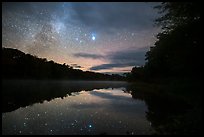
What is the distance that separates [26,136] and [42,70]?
121982 mm

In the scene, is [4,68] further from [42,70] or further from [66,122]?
[66,122]

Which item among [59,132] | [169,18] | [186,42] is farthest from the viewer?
[169,18]

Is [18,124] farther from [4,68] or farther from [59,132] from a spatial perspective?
[4,68]

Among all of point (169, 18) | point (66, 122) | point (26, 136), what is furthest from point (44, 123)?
point (169, 18)

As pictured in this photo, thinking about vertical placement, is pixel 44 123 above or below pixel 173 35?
below

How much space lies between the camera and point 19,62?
108625mm

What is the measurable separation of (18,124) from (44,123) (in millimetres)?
1607

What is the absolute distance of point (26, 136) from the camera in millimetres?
11719

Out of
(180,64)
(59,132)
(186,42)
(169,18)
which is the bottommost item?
(59,132)

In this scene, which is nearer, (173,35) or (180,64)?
(173,35)

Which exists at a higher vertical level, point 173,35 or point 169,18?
point 169,18

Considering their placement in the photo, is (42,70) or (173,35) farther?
(42,70)

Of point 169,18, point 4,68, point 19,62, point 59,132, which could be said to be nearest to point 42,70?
point 19,62

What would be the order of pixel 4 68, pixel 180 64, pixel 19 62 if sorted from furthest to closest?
pixel 19 62
pixel 4 68
pixel 180 64
